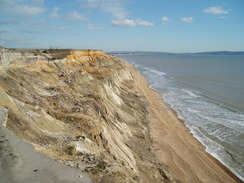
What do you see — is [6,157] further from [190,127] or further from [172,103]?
[172,103]

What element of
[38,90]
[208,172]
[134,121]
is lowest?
[208,172]

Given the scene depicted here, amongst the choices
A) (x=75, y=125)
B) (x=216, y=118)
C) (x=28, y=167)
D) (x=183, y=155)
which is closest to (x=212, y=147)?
(x=183, y=155)

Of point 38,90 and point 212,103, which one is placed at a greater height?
point 38,90

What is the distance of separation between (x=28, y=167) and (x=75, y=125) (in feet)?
18.7

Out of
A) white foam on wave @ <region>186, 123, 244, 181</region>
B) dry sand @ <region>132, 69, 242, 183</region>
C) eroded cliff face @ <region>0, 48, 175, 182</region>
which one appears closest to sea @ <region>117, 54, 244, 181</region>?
white foam on wave @ <region>186, 123, 244, 181</region>

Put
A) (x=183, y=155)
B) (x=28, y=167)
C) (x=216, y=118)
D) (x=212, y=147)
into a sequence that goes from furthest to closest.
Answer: (x=216, y=118)
(x=212, y=147)
(x=183, y=155)
(x=28, y=167)

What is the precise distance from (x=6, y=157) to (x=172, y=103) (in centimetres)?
2916

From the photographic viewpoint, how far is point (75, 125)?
41.3 feet

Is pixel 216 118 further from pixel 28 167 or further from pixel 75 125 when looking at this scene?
pixel 28 167

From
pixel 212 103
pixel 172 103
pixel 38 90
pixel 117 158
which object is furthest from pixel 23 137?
pixel 212 103

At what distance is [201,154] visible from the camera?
17.8 meters

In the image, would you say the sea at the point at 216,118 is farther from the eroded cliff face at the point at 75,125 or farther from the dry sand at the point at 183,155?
the eroded cliff face at the point at 75,125

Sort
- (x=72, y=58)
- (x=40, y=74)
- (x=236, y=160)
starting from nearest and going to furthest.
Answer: (x=236, y=160) < (x=40, y=74) < (x=72, y=58)

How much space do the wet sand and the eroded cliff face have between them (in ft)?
1.82
